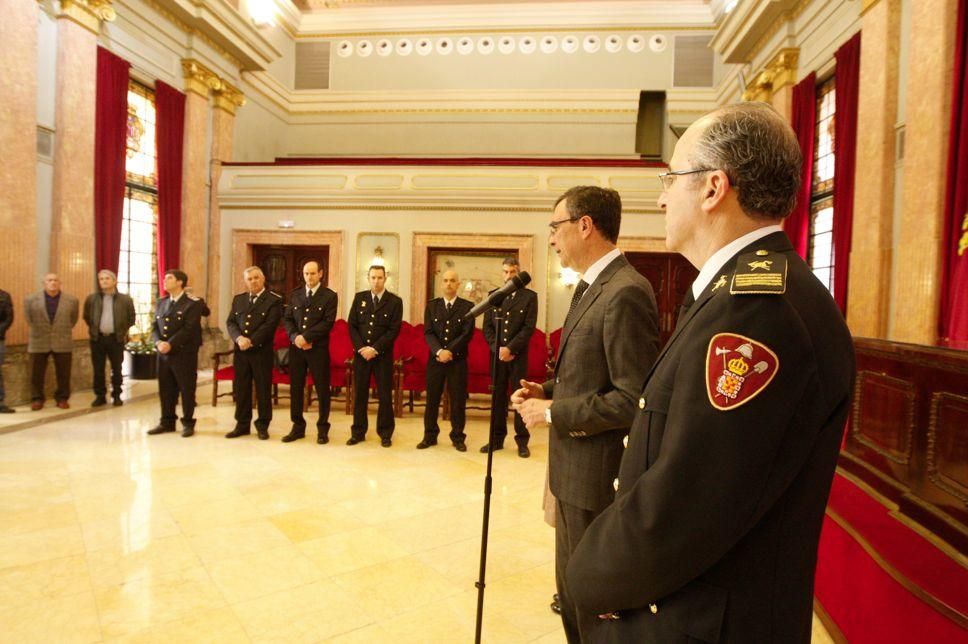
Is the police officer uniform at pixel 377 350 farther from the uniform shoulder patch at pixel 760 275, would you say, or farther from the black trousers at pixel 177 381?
the uniform shoulder patch at pixel 760 275

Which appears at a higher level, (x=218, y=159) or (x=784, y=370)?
(x=218, y=159)

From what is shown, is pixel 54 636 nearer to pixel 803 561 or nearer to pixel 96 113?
pixel 803 561

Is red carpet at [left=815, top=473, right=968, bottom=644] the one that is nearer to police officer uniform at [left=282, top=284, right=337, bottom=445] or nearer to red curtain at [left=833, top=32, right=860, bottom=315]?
police officer uniform at [left=282, top=284, right=337, bottom=445]

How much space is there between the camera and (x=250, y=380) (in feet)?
17.7

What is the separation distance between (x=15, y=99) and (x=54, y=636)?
22.0 ft

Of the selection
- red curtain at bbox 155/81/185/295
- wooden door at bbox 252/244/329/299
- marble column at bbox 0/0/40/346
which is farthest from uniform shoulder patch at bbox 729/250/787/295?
wooden door at bbox 252/244/329/299

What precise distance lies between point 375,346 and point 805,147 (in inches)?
231

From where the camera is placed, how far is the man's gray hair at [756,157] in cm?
84

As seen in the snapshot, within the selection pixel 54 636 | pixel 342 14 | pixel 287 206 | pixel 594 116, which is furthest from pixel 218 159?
pixel 54 636

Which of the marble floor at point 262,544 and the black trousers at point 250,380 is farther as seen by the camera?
the black trousers at point 250,380

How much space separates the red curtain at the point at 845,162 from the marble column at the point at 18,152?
9.25 m

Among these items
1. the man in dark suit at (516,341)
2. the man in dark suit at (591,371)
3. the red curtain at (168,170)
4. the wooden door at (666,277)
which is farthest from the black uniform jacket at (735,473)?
the red curtain at (168,170)

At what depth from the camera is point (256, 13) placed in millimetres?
11312

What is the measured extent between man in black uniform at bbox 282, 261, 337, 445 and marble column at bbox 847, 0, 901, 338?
533 centimetres
